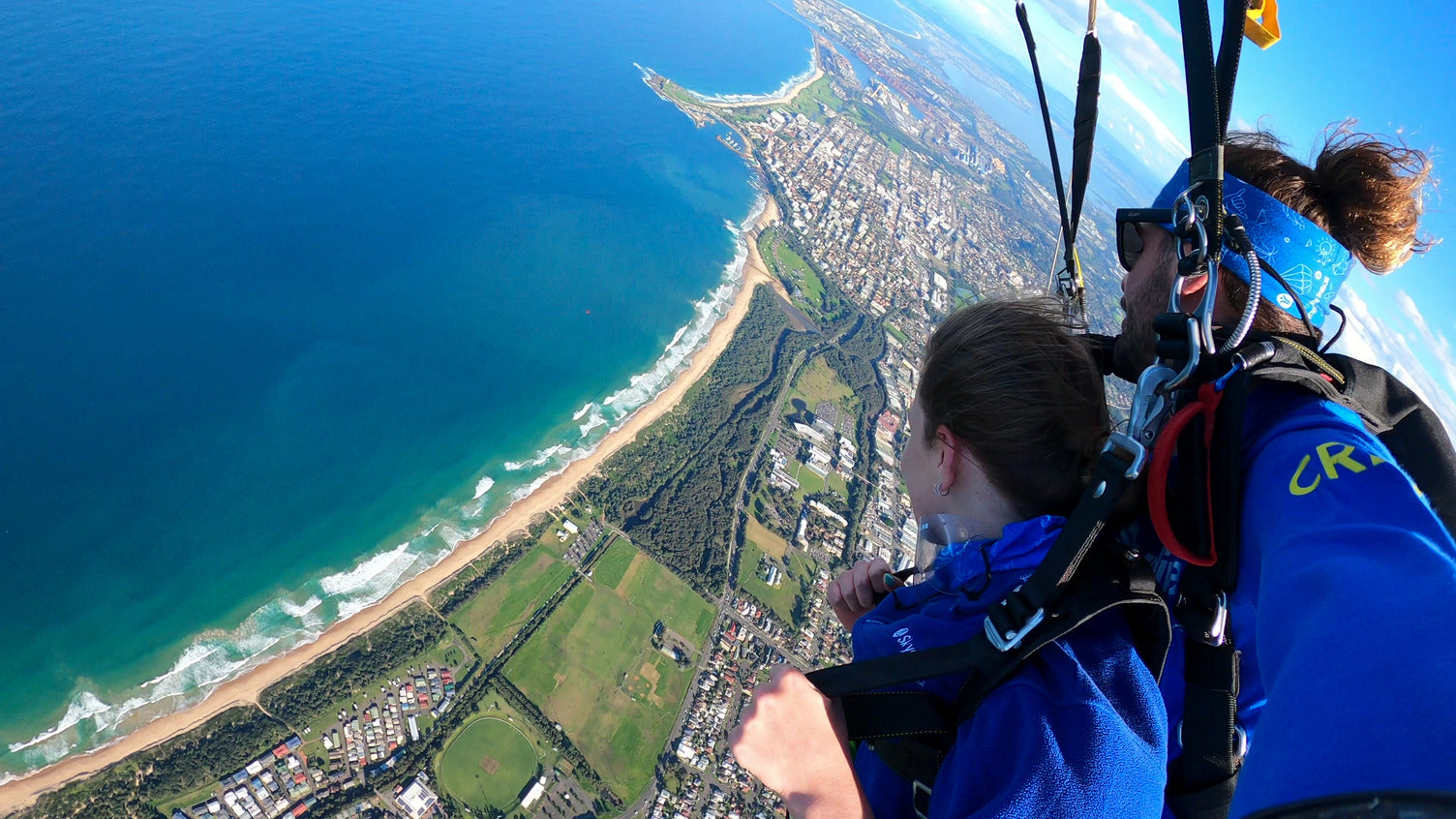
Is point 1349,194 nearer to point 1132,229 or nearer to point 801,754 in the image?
point 1132,229

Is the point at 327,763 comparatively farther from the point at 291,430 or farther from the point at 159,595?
the point at 291,430

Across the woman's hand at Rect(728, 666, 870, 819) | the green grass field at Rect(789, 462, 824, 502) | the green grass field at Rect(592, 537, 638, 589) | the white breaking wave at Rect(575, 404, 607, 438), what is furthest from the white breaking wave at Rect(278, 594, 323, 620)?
the woman's hand at Rect(728, 666, 870, 819)

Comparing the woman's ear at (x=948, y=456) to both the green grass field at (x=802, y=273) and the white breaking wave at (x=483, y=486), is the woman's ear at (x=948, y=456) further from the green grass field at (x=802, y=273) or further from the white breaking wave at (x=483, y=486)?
the green grass field at (x=802, y=273)

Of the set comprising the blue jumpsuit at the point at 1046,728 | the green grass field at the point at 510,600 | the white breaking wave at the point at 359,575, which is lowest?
the white breaking wave at the point at 359,575

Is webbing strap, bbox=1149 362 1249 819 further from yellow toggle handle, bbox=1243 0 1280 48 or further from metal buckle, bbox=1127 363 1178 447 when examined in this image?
yellow toggle handle, bbox=1243 0 1280 48

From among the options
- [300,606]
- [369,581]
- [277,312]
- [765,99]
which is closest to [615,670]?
[369,581]

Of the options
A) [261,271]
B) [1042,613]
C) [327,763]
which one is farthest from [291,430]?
[1042,613]

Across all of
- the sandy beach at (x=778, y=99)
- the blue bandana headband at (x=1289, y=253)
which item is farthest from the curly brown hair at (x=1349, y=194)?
the sandy beach at (x=778, y=99)
